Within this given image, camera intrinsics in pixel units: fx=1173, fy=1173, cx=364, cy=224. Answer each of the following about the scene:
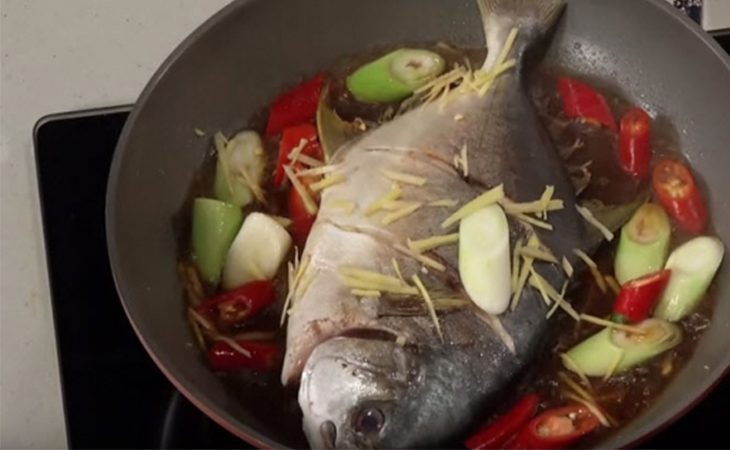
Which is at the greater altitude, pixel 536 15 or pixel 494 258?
pixel 536 15

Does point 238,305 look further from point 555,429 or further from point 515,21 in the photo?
point 515,21

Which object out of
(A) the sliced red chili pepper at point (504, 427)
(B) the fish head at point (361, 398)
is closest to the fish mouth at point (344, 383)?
(B) the fish head at point (361, 398)

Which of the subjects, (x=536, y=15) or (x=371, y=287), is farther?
(x=536, y=15)

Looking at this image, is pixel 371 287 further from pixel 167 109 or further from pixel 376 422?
pixel 167 109

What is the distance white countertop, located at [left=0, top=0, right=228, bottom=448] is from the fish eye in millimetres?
422

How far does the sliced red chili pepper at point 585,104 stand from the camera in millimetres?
1338

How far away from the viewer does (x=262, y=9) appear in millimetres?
1305

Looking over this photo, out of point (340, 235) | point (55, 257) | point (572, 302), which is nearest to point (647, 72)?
point (572, 302)

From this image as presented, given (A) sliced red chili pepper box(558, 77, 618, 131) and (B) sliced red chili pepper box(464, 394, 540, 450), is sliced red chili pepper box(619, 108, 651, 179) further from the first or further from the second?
(B) sliced red chili pepper box(464, 394, 540, 450)

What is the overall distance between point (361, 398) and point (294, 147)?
1.17ft

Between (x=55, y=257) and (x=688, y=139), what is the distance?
0.72m

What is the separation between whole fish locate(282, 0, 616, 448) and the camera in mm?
1043

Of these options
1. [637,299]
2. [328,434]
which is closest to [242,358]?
[328,434]

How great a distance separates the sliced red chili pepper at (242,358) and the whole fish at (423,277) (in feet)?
0.14
